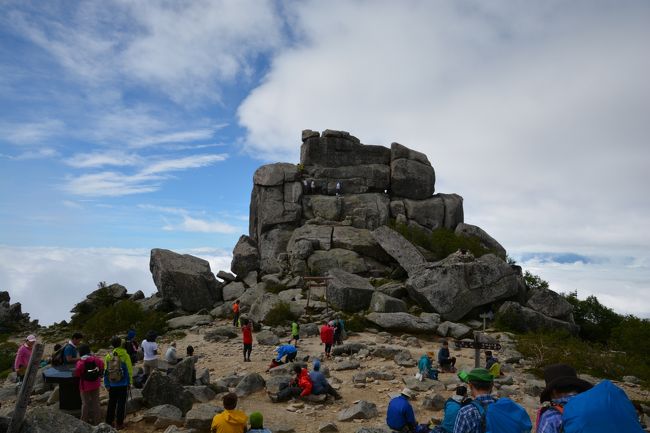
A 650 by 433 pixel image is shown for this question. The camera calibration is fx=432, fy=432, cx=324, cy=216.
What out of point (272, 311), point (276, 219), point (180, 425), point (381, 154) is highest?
point (381, 154)

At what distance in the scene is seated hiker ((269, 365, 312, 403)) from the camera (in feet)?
42.7

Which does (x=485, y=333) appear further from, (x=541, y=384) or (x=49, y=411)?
(x=49, y=411)

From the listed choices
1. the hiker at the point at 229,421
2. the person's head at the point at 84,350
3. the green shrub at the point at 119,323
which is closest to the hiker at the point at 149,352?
the person's head at the point at 84,350

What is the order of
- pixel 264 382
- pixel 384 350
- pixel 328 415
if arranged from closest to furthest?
pixel 328 415 < pixel 264 382 < pixel 384 350

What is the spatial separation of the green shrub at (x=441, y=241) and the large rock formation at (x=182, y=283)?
60.4 ft

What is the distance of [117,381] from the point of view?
1020 centimetres

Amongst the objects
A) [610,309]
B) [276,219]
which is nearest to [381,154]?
[276,219]

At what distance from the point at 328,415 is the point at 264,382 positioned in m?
3.40

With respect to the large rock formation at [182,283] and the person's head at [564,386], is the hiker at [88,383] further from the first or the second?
the large rock formation at [182,283]

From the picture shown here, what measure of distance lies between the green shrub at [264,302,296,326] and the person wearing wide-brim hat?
23.2 metres

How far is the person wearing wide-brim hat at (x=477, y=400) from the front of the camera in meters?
5.04

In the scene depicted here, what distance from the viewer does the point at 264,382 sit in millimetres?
14609

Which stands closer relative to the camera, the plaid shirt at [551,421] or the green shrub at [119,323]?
the plaid shirt at [551,421]

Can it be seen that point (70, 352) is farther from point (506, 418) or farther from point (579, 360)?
point (579, 360)
